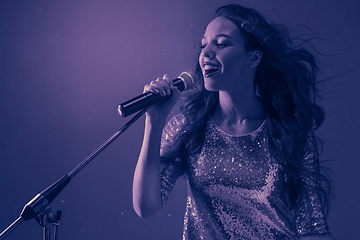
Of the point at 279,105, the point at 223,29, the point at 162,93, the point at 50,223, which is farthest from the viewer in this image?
the point at 279,105

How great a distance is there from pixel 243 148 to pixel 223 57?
13.2 inches

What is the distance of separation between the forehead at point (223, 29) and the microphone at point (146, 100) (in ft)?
0.67

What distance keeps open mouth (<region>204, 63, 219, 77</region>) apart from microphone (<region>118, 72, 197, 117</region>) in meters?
0.08

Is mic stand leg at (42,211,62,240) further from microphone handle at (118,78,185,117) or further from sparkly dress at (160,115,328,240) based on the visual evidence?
sparkly dress at (160,115,328,240)

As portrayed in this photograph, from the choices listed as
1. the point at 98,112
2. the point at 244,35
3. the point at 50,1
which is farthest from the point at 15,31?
the point at 244,35

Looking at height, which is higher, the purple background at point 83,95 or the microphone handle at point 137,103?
the purple background at point 83,95

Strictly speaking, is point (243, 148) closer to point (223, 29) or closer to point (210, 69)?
point (210, 69)

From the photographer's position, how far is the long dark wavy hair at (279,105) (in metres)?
1.12

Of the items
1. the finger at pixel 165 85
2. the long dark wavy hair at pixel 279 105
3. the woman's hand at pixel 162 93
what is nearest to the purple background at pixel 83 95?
the long dark wavy hair at pixel 279 105

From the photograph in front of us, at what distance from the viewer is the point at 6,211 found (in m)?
1.60

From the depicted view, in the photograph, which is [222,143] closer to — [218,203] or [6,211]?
[218,203]

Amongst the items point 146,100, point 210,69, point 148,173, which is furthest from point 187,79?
point 148,173

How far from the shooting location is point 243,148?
1146 mm

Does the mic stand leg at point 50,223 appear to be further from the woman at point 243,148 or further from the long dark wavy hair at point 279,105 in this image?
the long dark wavy hair at point 279,105
